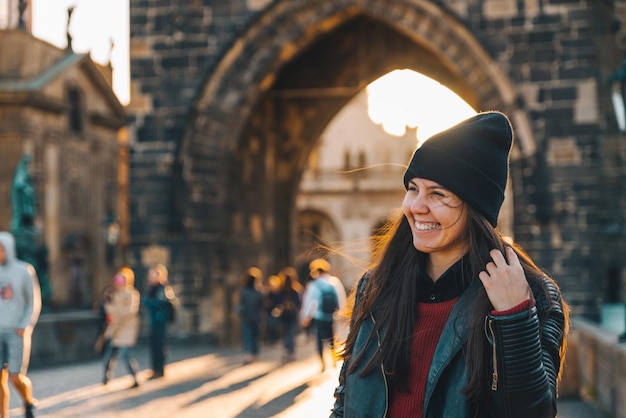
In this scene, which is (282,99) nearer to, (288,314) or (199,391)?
(288,314)

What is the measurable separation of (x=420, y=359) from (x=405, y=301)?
0.14 meters

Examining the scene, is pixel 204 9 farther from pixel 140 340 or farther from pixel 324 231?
pixel 324 231

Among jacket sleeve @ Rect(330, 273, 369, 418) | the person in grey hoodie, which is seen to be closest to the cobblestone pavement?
the person in grey hoodie

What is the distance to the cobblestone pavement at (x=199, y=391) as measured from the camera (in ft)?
27.8

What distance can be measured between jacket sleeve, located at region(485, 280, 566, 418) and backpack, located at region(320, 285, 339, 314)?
9.44 metres

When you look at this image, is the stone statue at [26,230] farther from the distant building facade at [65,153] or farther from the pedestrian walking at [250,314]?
the distant building facade at [65,153]

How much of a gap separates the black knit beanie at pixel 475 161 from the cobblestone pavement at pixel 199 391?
6.16 m

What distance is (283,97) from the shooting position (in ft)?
61.5

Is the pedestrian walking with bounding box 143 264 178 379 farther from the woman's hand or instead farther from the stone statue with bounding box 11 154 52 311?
the woman's hand

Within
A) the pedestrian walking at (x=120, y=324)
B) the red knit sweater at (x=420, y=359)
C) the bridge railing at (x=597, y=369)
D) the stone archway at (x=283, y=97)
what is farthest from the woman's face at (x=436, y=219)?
the stone archway at (x=283, y=97)

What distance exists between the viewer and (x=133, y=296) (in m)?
10.5

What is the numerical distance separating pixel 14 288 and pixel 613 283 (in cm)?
1140

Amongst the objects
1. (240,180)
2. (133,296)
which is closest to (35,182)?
(240,180)

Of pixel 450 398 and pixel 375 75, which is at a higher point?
pixel 375 75
